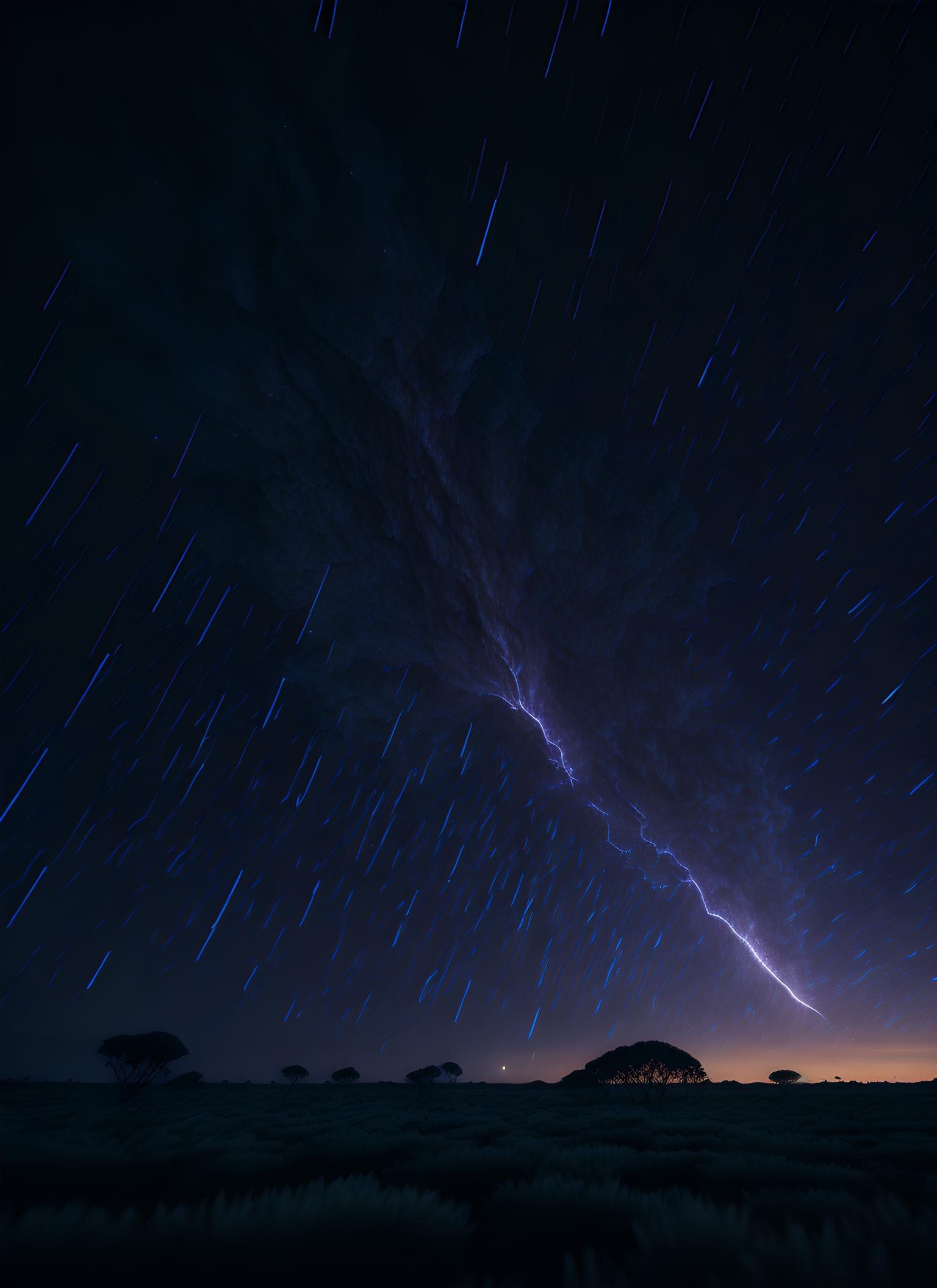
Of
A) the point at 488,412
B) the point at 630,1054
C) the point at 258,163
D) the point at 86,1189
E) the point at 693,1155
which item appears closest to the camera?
the point at 86,1189

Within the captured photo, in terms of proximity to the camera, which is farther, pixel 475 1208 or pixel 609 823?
pixel 609 823

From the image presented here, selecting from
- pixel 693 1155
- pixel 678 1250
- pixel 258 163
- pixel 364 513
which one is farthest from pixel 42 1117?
pixel 258 163

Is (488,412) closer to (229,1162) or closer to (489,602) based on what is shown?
(489,602)

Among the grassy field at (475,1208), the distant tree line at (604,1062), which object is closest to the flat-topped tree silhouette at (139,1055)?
the distant tree line at (604,1062)

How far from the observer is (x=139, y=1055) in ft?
89.5

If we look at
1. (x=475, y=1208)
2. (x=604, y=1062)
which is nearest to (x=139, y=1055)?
(x=604, y=1062)

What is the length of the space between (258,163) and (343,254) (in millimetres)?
2981

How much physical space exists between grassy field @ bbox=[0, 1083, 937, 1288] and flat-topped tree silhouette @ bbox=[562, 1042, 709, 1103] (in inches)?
845

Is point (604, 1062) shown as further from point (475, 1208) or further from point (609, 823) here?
point (475, 1208)

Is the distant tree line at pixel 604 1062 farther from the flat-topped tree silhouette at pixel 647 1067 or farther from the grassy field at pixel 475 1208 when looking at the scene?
the grassy field at pixel 475 1208

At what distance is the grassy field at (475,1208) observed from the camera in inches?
129

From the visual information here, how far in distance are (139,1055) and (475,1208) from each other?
115ft

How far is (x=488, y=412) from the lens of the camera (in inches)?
766

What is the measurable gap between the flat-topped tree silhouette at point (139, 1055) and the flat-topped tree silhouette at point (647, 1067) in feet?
85.8
